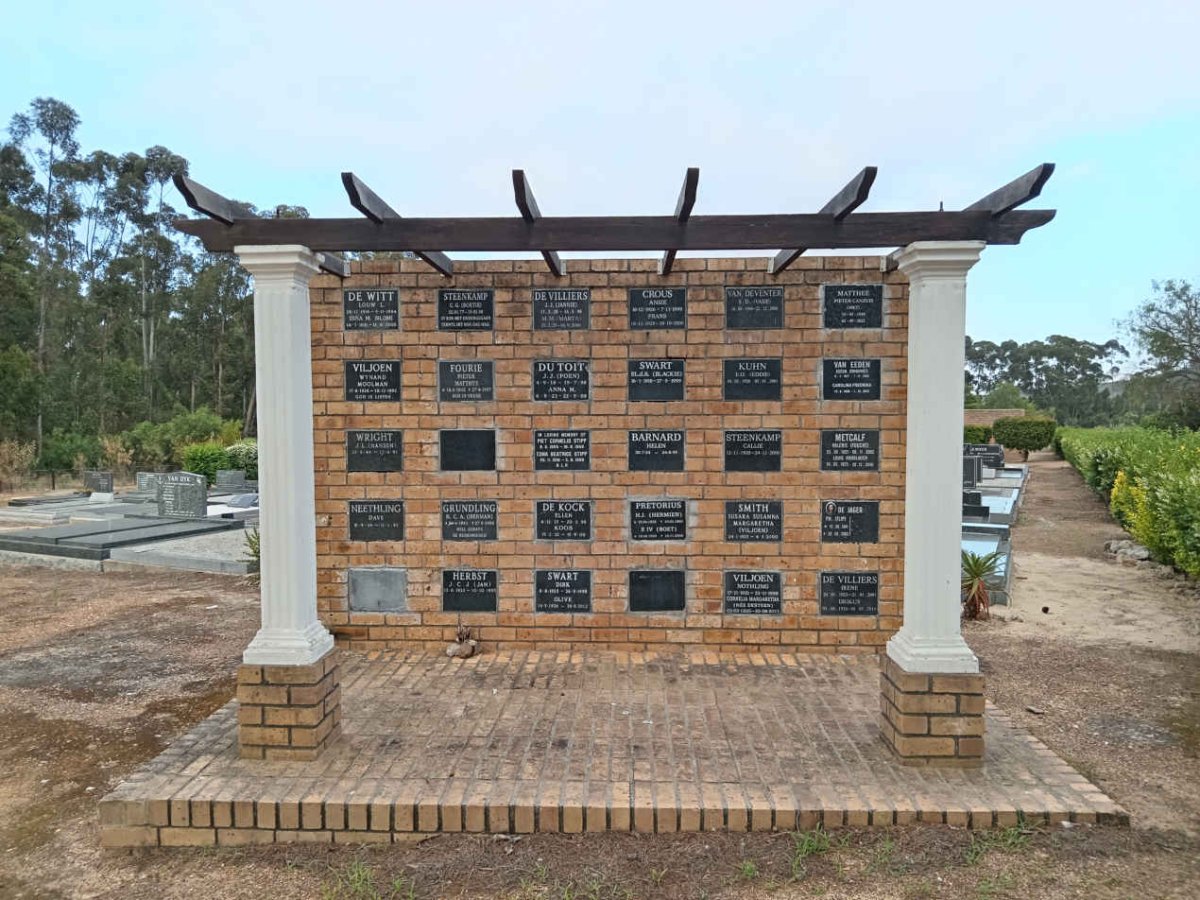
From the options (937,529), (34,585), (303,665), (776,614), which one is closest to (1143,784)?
(937,529)

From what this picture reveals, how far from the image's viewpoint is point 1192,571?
7805 millimetres

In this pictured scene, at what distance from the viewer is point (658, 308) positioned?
516cm

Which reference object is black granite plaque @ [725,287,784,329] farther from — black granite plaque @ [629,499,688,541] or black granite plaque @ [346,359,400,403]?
black granite plaque @ [346,359,400,403]

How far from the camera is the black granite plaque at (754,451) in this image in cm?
512

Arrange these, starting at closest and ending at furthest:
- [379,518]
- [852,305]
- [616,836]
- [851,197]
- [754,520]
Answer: [616,836] < [851,197] < [852,305] < [754,520] < [379,518]

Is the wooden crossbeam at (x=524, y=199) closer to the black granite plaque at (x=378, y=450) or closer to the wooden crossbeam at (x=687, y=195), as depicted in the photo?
the wooden crossbeam at (x=687, y=195)

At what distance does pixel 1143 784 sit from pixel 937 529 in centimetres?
166

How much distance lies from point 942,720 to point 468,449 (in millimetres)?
3388

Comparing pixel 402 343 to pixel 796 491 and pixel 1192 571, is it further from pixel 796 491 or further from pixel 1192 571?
pixel 1192 571

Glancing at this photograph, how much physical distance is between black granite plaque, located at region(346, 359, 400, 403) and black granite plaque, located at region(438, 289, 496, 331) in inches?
19.1

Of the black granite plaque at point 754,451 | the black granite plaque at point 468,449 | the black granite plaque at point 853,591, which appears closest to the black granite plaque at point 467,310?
the black granite plaque at point 468,449

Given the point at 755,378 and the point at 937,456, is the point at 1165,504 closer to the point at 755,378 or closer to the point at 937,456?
the point at 755,378

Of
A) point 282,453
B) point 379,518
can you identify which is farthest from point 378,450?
point 282,453

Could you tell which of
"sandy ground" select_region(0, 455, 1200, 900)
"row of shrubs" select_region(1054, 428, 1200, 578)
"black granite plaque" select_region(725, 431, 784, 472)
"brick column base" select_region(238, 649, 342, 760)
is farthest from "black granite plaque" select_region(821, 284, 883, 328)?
"row of shrubs" select_region(1054, 428, 1200, 578)
